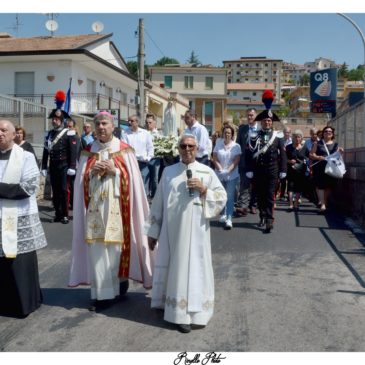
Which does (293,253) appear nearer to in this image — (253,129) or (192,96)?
(253,129)

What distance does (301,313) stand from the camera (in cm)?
564

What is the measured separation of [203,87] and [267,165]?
68415 millimetres

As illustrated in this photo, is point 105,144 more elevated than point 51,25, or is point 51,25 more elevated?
point 51,25

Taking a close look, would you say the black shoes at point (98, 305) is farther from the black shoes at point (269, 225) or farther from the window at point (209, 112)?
the window at point (209, 112)

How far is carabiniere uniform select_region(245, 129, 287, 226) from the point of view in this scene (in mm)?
9766

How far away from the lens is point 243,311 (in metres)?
5.73

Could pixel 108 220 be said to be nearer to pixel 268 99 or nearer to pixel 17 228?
pixel 17 228

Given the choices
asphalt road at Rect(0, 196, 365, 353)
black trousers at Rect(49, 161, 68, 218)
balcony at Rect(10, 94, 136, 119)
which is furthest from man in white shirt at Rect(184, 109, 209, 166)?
balcony at Rect(10, 94, 136, 119)

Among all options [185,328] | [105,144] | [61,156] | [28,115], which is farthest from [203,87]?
[185,328]

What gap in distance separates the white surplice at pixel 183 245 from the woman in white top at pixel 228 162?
4785 mm

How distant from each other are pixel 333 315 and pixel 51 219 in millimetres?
7140

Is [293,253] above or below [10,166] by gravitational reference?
below

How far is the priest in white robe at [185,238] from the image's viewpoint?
517cm

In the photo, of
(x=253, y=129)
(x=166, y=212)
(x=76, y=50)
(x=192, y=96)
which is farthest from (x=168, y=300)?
(x=192, y=96)
